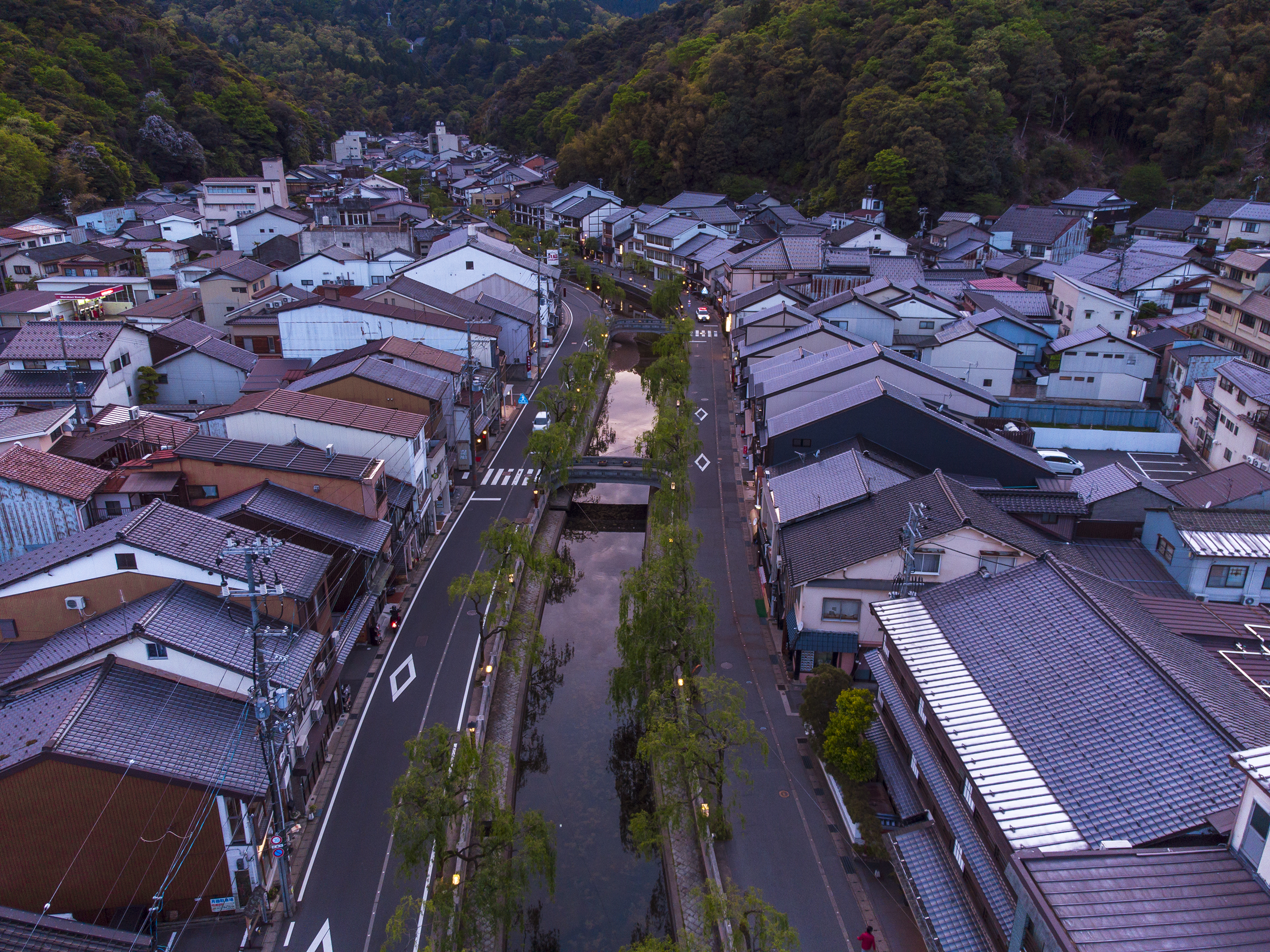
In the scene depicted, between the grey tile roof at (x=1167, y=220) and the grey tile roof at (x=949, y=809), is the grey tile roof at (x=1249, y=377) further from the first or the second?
the grey tile roof at (x=1167, y=220)

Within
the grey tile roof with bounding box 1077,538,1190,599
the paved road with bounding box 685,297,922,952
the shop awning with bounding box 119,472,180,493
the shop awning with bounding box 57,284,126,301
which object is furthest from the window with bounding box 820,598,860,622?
the shop awning with bounding box 57,284,126,301

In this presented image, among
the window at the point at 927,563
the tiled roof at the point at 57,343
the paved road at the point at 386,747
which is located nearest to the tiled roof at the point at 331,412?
the paved road at the point at 386,747

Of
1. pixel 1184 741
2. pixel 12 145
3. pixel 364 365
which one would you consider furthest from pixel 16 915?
pixel 12 145

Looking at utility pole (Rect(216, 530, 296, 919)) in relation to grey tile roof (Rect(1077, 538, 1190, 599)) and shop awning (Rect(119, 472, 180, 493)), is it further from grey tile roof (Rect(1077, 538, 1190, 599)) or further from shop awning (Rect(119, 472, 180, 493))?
grey tile roof (Rect(1077, 538, 1190, 599))

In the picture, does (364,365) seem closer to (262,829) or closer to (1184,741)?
(262,829)

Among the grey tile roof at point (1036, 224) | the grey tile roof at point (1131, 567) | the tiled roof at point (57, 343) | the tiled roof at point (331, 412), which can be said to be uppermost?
the grey tile roof at point (1036, 224)
